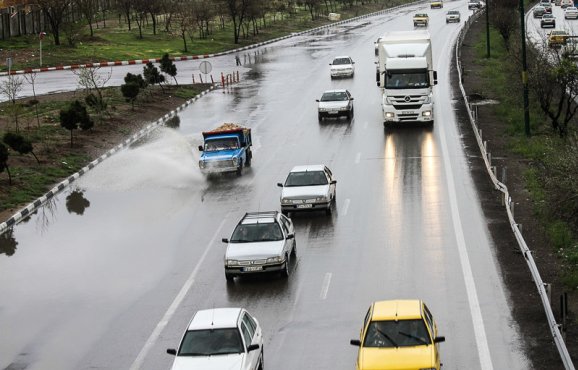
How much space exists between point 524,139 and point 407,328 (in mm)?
28764

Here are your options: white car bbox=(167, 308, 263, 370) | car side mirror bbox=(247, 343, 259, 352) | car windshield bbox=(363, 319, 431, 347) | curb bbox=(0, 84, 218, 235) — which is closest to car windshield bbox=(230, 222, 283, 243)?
white car bbox=(167, 308, 263, 370)

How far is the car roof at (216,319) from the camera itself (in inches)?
733

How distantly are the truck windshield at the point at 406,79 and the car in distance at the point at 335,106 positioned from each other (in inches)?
217

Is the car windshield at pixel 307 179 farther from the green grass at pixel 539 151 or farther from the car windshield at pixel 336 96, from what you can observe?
the car windshield at pixel 336 96

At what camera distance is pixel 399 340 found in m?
18.1

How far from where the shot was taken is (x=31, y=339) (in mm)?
22688

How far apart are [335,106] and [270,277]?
28490 mm

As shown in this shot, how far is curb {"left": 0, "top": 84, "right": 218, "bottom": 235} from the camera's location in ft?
114

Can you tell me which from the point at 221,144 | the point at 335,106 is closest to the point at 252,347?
the point at 221,144

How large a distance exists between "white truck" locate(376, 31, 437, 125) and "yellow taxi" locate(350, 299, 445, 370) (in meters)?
30.4

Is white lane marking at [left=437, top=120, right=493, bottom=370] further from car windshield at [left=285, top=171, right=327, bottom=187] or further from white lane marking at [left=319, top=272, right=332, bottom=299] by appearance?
car windshield at [left=285, top=171, right=327, bottom=187]

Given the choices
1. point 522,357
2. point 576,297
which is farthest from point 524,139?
point 522,357

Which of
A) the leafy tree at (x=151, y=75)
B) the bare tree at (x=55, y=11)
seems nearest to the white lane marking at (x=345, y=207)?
the leafy tree at (x=151, y=75)

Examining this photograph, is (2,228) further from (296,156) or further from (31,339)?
(296,156)
